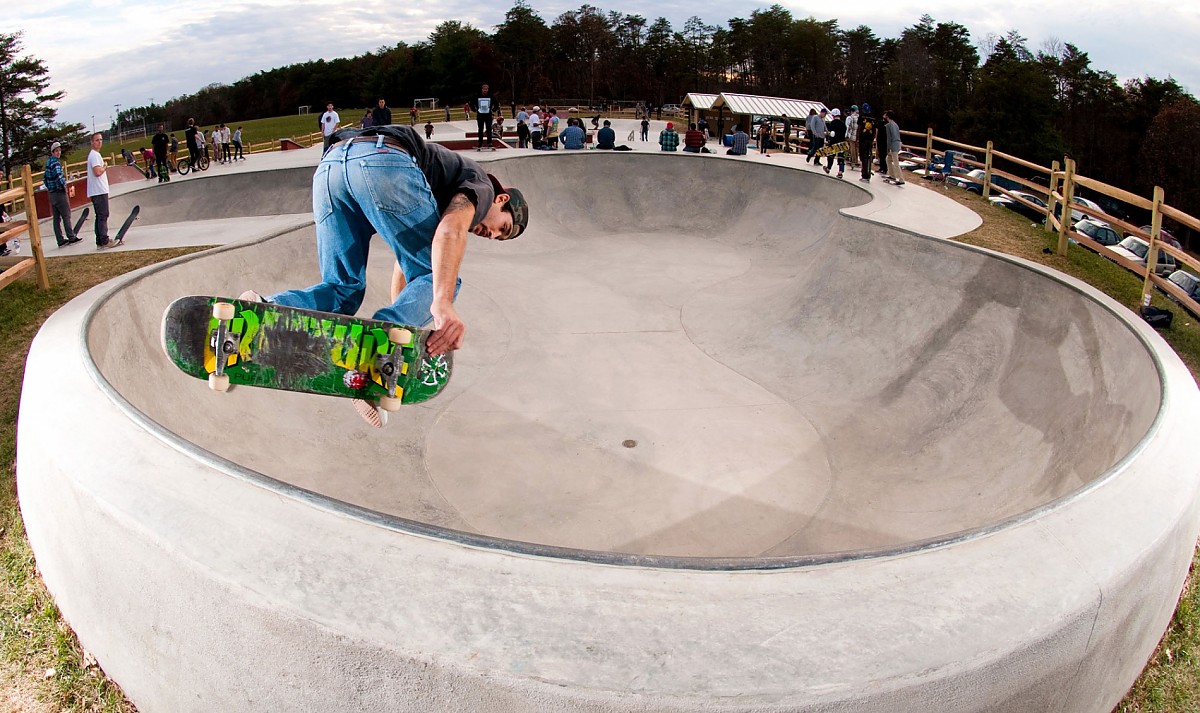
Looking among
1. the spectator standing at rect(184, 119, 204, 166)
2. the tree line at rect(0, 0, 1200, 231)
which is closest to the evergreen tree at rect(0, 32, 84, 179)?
the tree line at rect(0, 0, 1200, 231)

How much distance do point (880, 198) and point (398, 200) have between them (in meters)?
12.3

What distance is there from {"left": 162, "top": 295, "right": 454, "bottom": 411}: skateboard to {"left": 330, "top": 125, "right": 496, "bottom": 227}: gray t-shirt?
0.74m

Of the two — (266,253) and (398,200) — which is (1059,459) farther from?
(266,253)

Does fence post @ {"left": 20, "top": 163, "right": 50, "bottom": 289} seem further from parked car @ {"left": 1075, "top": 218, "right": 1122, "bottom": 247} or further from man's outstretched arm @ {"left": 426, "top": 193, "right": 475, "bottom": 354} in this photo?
parked car @ {"left": 1075, "top": 218, "right": 1122, "bottom": 247}

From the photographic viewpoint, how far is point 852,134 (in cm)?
1945

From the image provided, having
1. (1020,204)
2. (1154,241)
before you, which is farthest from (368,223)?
(1020,204)

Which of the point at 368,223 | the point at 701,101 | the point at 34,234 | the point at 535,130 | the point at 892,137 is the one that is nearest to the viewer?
the point at 368,223

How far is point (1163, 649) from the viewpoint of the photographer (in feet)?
12.8

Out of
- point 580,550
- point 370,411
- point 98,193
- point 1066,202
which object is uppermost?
point 98,193

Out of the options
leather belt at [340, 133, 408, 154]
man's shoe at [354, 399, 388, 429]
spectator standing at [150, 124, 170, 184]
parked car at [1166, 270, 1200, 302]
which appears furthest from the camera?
spectator standing at [150, 124, 170, 184]

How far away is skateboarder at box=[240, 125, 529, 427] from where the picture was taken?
4.02 metres

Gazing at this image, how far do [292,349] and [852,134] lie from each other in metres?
18.0

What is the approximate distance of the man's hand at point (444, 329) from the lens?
3.91 m

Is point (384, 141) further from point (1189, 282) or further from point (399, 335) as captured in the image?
point (1189, 282)
